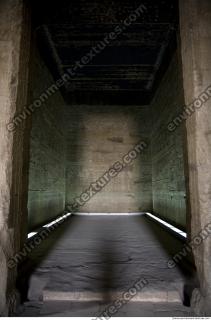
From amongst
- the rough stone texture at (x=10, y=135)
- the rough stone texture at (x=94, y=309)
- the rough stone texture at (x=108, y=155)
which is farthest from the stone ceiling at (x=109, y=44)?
the rough stone texture at (x=94, y=309)

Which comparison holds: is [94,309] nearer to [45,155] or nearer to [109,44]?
[45,155]

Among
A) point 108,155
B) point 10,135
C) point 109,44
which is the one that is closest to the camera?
point 10,135

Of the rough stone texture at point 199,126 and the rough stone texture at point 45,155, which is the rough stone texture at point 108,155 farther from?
the rough stone texture at point 199,126

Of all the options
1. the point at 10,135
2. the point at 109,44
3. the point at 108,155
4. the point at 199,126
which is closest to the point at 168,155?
the point at 108,155

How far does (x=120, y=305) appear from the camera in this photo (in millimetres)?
2455

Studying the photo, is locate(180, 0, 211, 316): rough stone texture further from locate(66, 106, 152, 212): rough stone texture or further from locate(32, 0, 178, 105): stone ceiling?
locate(66, 106, 152, 212): rough stone texture

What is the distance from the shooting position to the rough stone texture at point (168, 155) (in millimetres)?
5707

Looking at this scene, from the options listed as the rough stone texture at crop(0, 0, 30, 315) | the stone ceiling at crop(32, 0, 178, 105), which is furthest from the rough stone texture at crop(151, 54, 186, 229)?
the rough stone texture at crop(0, 0, 30, 315)

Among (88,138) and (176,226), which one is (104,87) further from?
(176,226)

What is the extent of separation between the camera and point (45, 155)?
22.5 feet

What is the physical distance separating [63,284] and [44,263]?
0.75m

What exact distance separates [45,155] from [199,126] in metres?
5.10

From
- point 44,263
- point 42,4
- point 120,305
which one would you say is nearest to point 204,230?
point 120,305

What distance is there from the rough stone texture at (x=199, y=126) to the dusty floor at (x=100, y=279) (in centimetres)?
41
